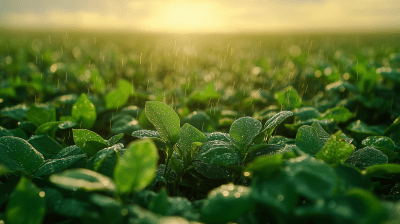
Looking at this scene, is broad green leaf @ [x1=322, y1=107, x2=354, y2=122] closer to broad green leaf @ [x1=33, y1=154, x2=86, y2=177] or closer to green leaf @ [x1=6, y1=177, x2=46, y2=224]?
broad green leaf @ [x1=33, y1=154, x2=86, y2=177]

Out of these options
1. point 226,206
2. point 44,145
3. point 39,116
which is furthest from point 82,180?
point 39,116

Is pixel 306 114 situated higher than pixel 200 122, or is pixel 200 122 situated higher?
pixel 306 114

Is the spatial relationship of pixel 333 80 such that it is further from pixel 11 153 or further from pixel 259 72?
pixel 11 153

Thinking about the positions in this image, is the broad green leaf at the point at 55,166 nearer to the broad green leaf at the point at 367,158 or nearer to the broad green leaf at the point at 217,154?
the broad green leaf at the point at 217,154

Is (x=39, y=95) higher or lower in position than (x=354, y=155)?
lower

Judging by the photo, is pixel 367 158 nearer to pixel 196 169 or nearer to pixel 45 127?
pixel 196 169

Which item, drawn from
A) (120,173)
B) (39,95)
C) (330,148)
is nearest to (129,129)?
(120,173)
